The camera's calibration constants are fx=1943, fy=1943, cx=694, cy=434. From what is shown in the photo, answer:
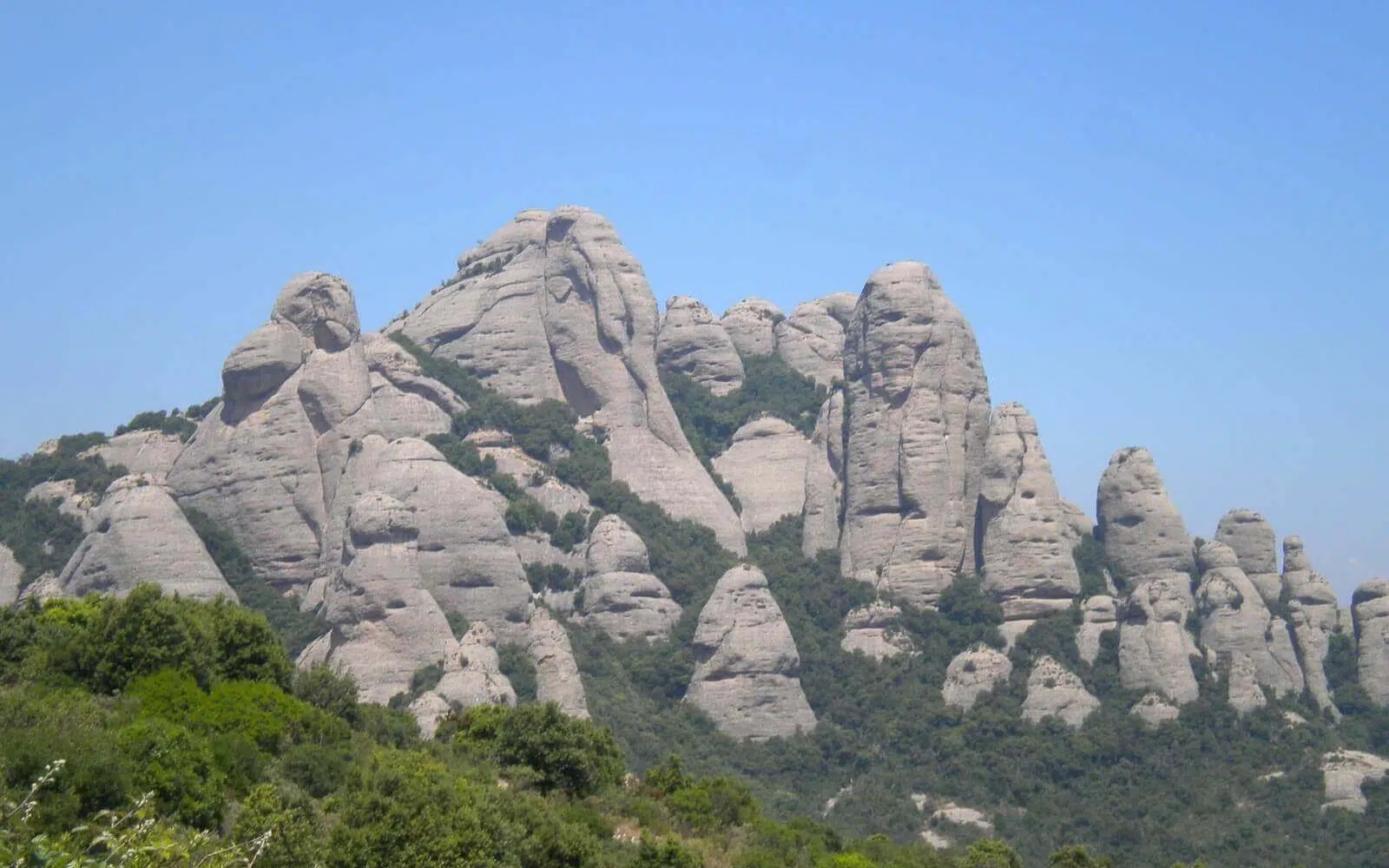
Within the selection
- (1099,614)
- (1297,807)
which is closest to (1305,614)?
(1099,614)

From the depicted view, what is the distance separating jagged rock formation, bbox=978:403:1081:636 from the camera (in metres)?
82.4

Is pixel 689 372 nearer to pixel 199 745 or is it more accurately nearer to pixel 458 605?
pixel 458 605

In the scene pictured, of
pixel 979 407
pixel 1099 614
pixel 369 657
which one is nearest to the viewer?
pixel 369 657

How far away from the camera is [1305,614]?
273ft

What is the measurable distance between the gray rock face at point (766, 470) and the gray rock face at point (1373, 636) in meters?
25.9

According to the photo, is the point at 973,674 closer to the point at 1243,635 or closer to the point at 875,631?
the point at 875,631

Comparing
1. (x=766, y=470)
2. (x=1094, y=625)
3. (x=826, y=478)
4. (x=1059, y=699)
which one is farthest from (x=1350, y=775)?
(x=766, y=470)

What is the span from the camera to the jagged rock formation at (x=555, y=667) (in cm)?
6994

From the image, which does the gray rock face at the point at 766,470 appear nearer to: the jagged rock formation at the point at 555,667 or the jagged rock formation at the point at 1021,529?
the jagged rock formation at the point at 1021,529

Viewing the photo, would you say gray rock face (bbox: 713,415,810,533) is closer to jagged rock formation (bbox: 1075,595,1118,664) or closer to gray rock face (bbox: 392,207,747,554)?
gray rock face (bbox: 392,207,747,554)

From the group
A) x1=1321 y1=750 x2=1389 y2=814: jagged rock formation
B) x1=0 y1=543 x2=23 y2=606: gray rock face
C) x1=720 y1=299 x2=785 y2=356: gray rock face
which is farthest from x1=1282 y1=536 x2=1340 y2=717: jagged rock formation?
x1=0 y1=543 x2=23 y2=606: gray rock face

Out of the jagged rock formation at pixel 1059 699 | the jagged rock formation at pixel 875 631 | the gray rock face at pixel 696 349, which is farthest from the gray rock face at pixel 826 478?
the jagged rock formation at pixel 1059 699

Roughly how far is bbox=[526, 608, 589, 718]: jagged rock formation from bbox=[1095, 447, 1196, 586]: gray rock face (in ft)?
85.3

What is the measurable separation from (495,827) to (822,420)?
6690 cm
